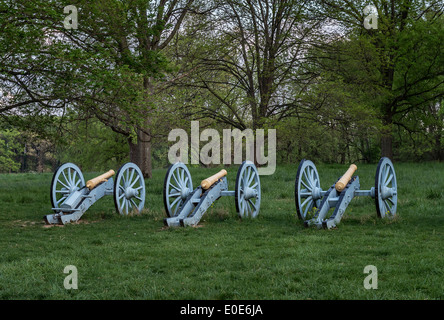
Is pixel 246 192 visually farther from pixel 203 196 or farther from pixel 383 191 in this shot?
pixel 383 191

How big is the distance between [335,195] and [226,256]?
3.29 metres

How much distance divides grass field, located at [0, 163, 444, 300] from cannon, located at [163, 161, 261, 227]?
1.04ft

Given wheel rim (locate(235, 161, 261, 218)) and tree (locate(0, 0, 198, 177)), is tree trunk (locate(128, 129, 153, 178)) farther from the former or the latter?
wheel rim (locate(235, 161, 261, 218))

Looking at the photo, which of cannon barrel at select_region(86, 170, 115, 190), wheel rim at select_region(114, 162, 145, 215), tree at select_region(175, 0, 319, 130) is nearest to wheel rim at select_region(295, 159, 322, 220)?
wheel rim at select_region(114, 162, 145, 215)

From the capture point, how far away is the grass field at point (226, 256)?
169 inches

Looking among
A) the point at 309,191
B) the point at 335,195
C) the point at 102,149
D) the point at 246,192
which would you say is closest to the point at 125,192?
the point at 246,192

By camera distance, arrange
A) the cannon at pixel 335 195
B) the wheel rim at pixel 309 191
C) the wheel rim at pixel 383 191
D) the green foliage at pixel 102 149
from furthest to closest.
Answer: the green foliage at pixel 102 149 → the wheel rim at pixel 309 191 → the wheel rim at pixel 383 191 → the cannon at pixel 335 195

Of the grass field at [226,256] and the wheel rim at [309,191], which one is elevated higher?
the wheel rim at [309,191]

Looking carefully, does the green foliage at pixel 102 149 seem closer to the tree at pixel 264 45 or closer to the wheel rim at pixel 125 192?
the tree at pixel 264 45

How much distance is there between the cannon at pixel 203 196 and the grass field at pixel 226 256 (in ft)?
1.04

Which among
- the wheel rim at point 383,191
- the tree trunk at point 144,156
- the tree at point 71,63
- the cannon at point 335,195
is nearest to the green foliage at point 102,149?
the tree trunk at point 144,156

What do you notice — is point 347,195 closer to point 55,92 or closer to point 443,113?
point 55,92

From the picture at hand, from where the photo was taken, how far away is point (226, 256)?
578cm
